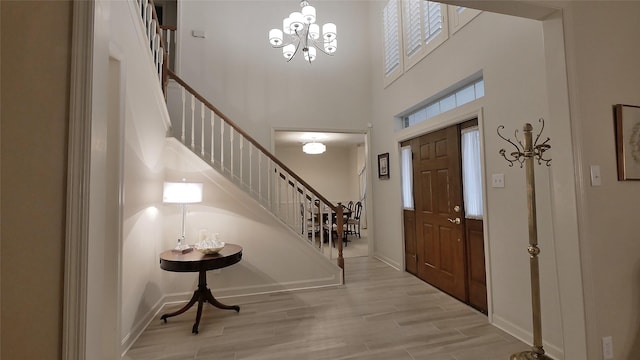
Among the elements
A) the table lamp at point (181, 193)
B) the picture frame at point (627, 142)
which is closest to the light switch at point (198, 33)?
the table lamp at point (181, 193)

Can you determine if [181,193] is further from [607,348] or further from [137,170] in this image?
[607,348]

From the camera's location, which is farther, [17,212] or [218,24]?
[218,24]

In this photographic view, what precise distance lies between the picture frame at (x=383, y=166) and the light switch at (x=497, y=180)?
6.41 ft

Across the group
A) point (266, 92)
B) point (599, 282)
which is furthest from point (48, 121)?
point (266, 92)

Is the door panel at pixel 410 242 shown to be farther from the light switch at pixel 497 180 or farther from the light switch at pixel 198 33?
the light switch at pixel 198 33

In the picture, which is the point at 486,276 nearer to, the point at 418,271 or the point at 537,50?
the point at 418,271

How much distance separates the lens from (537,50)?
2.13 metres

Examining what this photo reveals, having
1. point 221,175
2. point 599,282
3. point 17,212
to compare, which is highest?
point 221,175

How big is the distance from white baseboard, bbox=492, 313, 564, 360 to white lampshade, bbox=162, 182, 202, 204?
10.4 ft

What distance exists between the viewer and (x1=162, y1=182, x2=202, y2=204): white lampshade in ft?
8.60

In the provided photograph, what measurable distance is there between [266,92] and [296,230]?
2.58m

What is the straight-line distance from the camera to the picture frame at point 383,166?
4444 millimetres

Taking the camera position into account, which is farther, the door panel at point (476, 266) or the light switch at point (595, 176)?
the door panel at point (476, 266)

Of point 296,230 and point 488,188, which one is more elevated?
point 488,188
